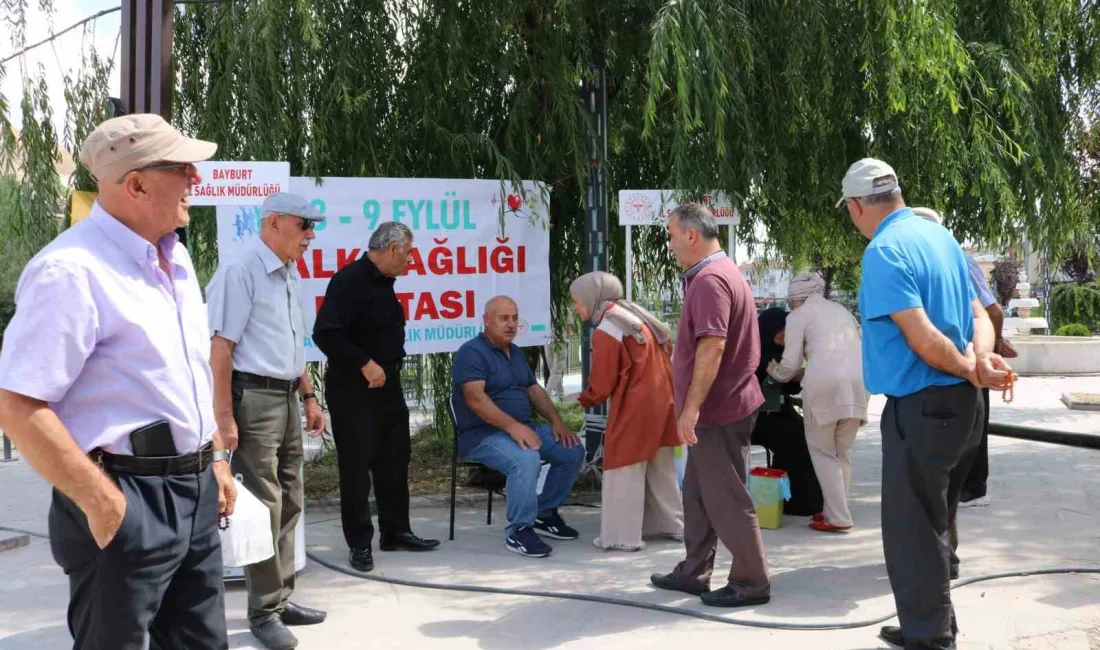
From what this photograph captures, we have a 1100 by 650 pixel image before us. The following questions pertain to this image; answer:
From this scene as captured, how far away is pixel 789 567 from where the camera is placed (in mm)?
5793

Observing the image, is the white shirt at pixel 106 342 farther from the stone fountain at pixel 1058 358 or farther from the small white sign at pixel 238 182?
the stone fountain at pixel 1058 358

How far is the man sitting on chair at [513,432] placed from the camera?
624 cm

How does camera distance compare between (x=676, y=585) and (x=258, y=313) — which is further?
(x=676, y=585)

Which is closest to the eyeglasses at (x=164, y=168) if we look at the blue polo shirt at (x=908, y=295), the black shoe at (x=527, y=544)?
the blue polo shirt at (x=908, y=295)

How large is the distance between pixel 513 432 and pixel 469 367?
18.7 inches

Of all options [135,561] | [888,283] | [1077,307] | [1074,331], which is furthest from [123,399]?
[1077,307]

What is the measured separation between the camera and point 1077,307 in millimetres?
28953

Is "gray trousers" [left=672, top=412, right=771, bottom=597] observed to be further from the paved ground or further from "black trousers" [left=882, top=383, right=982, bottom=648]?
"black trousers" [left=882, top=383, right=982, bottom=648]

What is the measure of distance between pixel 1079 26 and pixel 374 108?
5.29m

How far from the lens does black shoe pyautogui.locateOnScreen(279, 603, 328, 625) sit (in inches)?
191

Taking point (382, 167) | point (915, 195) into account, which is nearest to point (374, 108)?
point (382, 167)

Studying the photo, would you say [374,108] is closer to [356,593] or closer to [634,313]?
[634,313]

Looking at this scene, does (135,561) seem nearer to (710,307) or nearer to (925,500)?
(925,500)

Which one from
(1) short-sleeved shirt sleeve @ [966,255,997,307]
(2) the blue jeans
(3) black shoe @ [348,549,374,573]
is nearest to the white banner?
(2) the blue jeans
